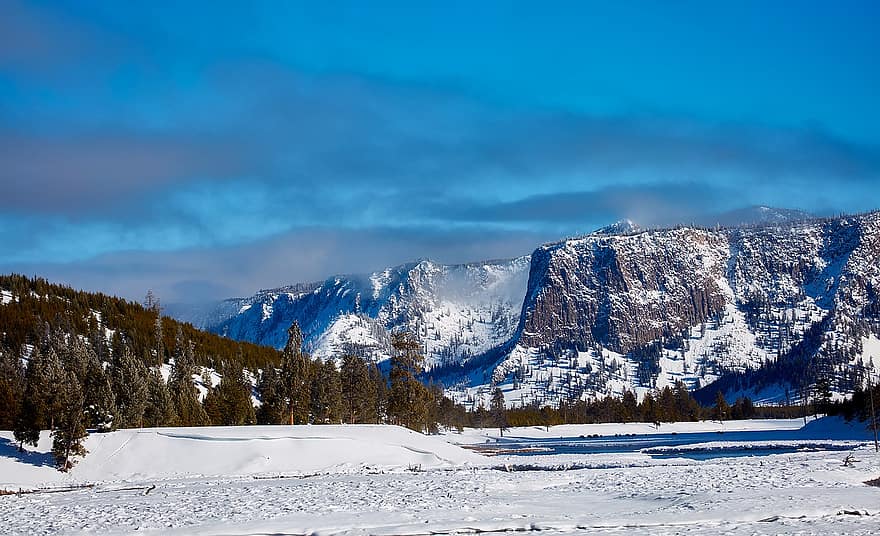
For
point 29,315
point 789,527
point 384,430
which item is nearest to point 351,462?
point 384,430

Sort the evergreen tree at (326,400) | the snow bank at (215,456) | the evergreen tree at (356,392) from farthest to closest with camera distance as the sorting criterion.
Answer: the evergreen tree at (356,392), the evergreen tree at (326,400), the snow bank at (215,456)

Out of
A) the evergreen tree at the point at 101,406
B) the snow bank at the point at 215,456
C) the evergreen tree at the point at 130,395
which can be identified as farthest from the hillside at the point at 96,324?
the snow bank at the point at 215,456

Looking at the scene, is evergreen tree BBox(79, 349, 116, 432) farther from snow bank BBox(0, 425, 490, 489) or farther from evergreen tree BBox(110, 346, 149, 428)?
evergreen tree BBox(110, 346, 149, 428)

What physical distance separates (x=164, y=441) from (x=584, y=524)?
46.0 m

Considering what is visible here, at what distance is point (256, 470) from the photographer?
208 feet

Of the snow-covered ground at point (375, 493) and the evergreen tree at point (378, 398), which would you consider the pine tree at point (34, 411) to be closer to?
the snow-covered ground at point (375, 493)

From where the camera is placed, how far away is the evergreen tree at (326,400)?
111312 millimetres

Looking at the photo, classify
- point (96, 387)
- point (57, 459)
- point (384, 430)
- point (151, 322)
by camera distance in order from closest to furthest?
point (57, 459) → point (96, 387) → point (384, 430) → point (151, 322)

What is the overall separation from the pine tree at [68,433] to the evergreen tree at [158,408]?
27989 mm

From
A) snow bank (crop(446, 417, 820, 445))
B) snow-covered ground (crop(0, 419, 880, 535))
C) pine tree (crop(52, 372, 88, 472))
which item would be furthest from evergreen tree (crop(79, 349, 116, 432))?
snow bank (crop(446, 417, 820, 445))

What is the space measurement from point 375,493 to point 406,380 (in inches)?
2645

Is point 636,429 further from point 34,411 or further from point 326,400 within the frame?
point 34,411

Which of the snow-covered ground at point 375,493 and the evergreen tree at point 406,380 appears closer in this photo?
the snow-covered ground at point 375,493

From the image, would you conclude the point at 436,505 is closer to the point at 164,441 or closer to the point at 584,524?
the point at 584,524
